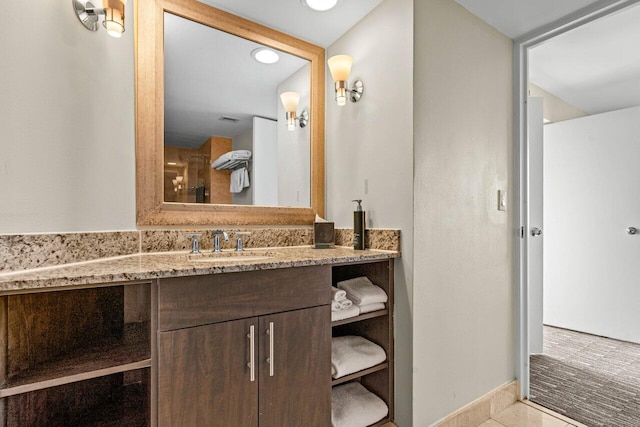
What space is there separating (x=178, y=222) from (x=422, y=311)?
1.24 m

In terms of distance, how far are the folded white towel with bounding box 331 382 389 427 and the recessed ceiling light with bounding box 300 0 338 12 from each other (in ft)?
6.41

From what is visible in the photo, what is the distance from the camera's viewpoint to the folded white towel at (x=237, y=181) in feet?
5.75

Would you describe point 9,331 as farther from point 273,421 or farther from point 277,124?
point 277,124

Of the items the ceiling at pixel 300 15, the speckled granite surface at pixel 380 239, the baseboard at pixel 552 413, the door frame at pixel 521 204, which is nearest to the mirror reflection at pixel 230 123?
the ceiling at pixel 300 15

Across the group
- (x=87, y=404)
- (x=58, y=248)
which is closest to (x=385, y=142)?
(x=58, y=248)

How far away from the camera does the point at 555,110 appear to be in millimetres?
3256

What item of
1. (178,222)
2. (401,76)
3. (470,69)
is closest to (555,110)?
(470,69)

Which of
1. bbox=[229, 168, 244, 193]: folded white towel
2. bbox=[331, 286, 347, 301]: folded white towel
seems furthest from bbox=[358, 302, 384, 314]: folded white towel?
bbox=[229, 168, 244, 193]: folded white towel

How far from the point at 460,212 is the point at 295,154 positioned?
101 centimetres

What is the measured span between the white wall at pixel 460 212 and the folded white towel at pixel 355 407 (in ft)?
0.60

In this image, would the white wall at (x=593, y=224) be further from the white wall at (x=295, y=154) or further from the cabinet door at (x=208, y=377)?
the cabinet door at (x=208, y=377)

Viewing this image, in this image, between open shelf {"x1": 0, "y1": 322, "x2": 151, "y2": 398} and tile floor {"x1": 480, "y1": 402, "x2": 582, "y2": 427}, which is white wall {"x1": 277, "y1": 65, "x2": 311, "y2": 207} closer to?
open shelf {"x1": 0, "y1": 322, "x2": 151, "y2": 398}

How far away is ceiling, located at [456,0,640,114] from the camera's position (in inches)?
67.0

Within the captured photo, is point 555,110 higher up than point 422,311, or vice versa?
point 555,110
